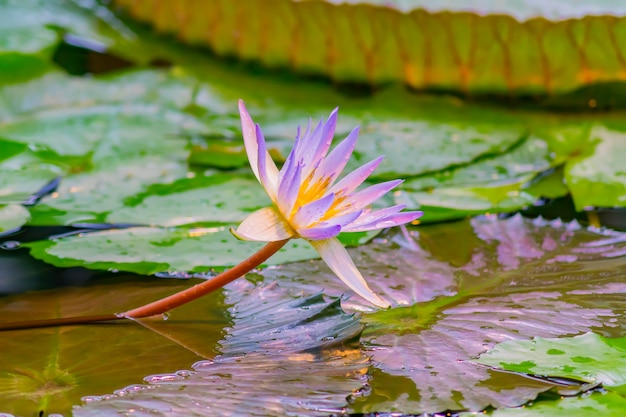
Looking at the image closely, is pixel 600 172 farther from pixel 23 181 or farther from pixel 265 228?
pixel 23 181

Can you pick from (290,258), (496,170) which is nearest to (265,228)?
(290,258)

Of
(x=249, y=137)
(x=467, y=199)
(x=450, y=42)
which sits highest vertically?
(x=450, y=42)

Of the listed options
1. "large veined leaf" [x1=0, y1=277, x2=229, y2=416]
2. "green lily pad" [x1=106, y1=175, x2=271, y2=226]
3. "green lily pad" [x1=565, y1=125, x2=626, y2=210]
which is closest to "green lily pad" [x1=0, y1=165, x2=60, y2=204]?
"green lily pad" [x1=106, y1=175, x2=271, y2=226]

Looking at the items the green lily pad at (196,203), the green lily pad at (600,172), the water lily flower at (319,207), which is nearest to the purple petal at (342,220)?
the water lily flower at (319,207)

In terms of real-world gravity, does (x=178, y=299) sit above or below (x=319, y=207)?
below

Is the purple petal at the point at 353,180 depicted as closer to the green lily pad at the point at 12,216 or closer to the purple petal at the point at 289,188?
the purple petal at the point at 289,188

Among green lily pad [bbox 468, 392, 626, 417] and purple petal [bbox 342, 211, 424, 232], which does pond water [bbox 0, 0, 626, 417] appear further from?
purple petal [bbox 342, 211, 424, 232]
